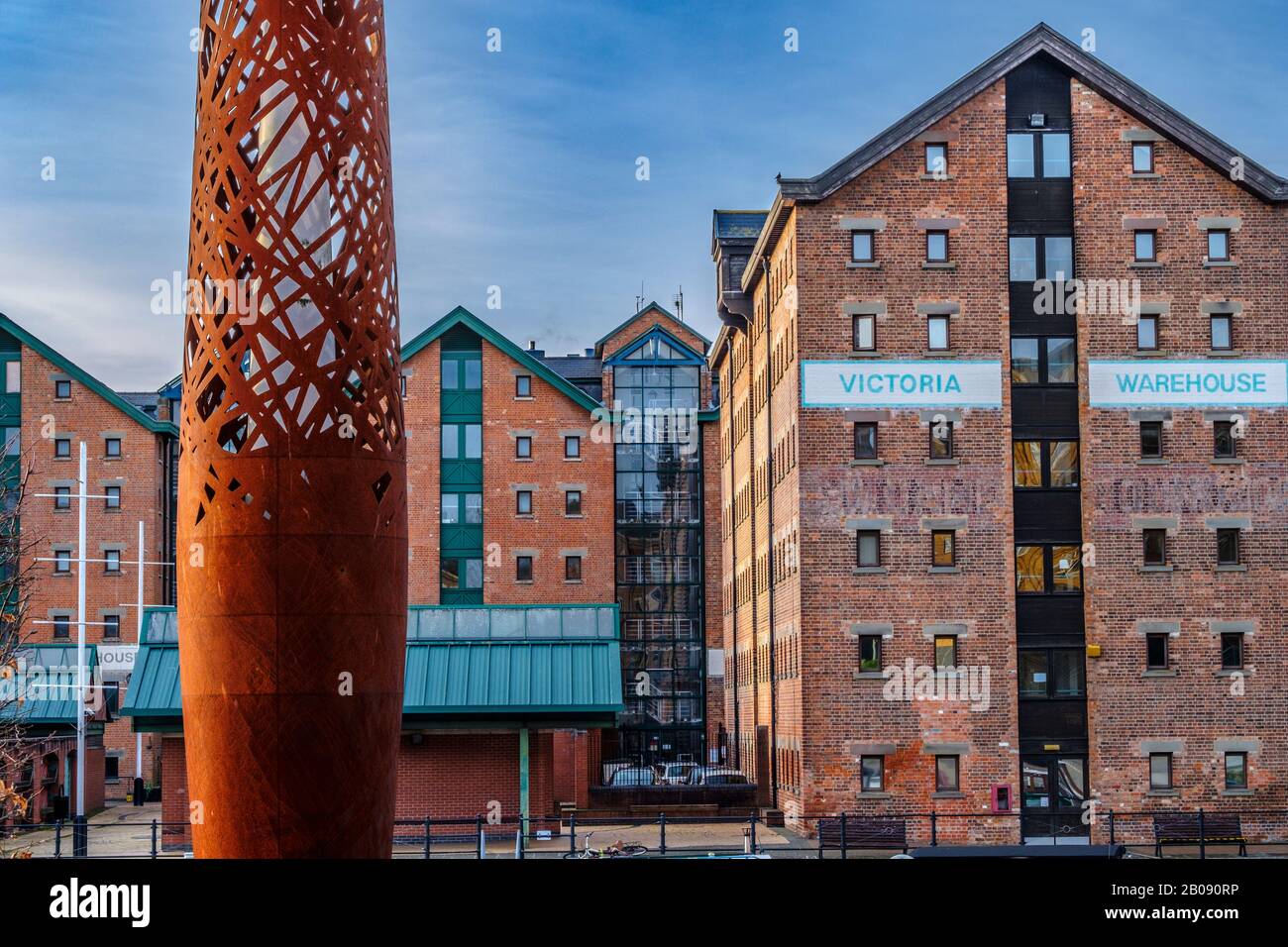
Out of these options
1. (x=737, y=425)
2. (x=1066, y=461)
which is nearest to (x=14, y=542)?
(x=1066, y=461)

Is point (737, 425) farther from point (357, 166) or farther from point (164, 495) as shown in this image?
point (357, 166)

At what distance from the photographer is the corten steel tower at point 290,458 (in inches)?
492

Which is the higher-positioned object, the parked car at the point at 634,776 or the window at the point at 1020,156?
the window at the point at 1020,156

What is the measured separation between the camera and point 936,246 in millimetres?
41438

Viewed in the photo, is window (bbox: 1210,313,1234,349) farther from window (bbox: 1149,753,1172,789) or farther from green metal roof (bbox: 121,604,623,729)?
green metal roof (bbox: 121,604,623,729)

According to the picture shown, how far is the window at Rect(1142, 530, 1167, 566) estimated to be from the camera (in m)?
40.8

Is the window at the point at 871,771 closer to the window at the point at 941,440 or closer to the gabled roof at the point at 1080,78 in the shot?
the window at the point at 941,440

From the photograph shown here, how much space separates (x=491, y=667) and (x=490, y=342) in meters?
24.1

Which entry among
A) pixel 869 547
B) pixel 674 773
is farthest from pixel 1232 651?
pixel 674 773

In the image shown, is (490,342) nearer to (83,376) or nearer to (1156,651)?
(83,376)

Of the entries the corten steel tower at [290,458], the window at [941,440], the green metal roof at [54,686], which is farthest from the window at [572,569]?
the corten steel tower at [290,458]

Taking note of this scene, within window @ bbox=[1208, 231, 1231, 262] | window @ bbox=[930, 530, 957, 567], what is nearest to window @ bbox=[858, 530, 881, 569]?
window @ bbox=[930, 530, 957, 567]

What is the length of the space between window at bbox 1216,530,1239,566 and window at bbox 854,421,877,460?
9218 mm

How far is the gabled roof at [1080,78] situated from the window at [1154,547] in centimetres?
955
